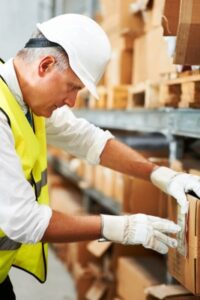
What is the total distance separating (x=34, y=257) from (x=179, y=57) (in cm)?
115

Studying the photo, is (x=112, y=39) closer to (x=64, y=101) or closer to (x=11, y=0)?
(x=64, y=101)

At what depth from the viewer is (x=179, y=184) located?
7.00ft

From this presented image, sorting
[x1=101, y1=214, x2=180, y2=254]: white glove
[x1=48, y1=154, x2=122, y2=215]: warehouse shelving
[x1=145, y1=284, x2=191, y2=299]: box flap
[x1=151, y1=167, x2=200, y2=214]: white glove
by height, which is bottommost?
[x1=48, y1=154, x2=122, y2=215]: warehouse shelving

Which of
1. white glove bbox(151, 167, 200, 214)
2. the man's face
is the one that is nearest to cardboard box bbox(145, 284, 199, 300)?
white glove bbox(151, 167, 200, 214)

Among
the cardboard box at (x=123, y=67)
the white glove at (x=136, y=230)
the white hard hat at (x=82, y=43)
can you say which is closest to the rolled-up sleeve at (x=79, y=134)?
the white hard hat at (x=82, y=43)

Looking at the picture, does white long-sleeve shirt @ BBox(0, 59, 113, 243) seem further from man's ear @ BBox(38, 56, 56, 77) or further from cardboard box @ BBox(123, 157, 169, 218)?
cardboard box @ BBox(123, 157, 169, 218)

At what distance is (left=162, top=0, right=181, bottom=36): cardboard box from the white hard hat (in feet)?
1.01

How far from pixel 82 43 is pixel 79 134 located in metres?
0.66

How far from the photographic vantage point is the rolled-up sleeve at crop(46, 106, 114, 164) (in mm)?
2542

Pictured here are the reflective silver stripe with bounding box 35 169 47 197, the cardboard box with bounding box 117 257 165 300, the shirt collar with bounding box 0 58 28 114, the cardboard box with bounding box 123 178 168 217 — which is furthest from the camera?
the cardboard box with bounding box 123 178 168 217

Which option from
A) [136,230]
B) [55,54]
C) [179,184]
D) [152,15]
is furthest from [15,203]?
[152,15]

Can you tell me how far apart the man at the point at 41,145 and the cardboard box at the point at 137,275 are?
958 mm

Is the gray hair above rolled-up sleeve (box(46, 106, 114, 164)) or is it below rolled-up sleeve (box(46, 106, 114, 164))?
above

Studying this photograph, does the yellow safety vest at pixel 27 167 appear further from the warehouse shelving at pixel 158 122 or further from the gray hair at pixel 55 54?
the warehouse shelving at pixel 158 122
